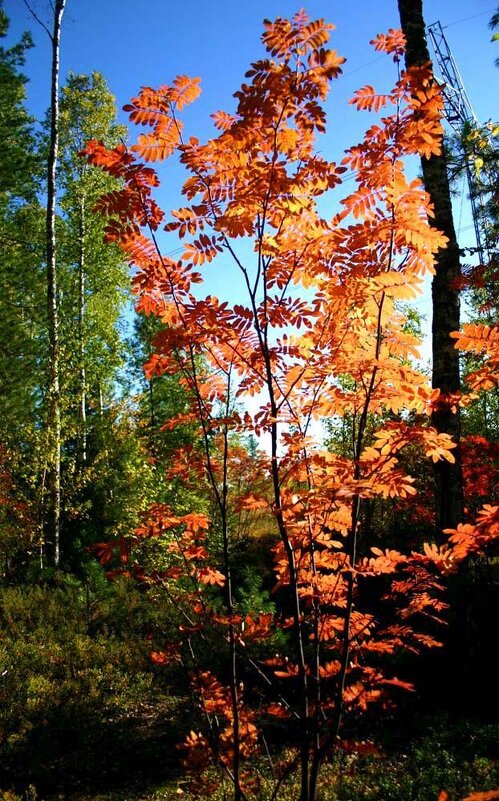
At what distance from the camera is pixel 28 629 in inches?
255

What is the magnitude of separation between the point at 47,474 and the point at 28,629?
2911 millimetres

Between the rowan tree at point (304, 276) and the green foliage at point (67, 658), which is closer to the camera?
the rowan tree at point (304, 276)

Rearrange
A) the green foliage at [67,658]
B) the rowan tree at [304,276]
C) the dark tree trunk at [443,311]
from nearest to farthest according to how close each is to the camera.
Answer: the rowan tree at [304,276] < the dark tree trunk at [443,311] < the green foliage at [67,658]

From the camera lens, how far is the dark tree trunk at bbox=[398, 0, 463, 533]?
4.54m

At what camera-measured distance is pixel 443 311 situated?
15.4ft

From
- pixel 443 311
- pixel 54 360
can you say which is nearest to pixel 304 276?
pixel 443 311

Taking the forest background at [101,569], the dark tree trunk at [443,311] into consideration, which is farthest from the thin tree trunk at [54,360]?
the dark tree trunk at [443,311]

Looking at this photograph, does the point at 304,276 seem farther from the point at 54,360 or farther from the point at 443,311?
the point at 54,360

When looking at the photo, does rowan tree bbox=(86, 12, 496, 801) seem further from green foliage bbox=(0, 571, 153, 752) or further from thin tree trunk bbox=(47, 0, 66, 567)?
thin tree trunk bbox=(47, 0, 66, 567)

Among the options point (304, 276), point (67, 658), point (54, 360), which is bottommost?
point (67, 658)

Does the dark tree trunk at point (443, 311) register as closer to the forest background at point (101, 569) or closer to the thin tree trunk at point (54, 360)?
the forest background at point (101, 569)

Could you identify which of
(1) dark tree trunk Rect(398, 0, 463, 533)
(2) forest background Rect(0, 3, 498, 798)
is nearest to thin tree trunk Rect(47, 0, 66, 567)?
(2) forest background Rect(0, 3, 498, 798)

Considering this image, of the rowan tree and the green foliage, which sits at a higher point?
the rowan tree

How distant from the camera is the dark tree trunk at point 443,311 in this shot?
4543 mm
